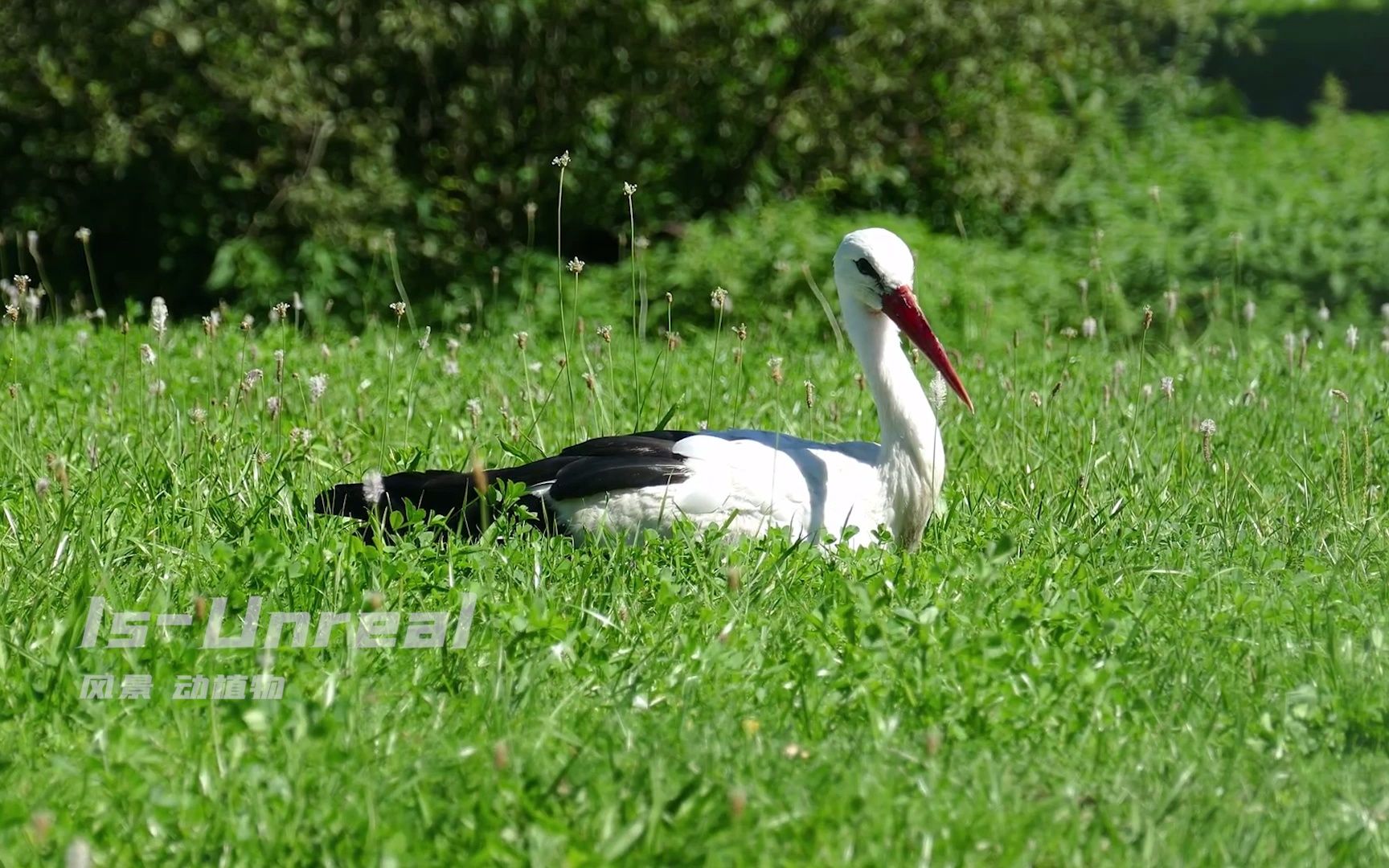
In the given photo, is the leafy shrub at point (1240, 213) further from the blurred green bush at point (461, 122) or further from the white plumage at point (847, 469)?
the white plumage at point (847, 469)

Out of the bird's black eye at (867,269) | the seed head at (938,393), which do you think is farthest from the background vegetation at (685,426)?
the bird's black eye at (867,269)

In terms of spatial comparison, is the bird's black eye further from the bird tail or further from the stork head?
the bird tail

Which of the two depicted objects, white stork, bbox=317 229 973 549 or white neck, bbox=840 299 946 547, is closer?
white stork, bbox=317 229 973 549

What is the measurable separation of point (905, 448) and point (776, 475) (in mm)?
398

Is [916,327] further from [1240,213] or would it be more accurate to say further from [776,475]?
[1240,213]

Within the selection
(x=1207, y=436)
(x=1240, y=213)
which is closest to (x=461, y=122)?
(x=1240, y=213)

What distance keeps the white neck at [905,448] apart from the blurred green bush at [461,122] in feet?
17.1

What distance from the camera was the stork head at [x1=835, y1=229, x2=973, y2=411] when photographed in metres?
4.56

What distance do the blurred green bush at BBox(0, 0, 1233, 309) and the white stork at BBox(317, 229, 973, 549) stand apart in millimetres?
5105

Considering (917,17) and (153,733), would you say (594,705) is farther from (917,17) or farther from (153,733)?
→ (917,17)

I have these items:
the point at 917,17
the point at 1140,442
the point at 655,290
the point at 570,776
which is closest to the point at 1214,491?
the point at 1140,442

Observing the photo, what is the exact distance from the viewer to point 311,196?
9.59 metres

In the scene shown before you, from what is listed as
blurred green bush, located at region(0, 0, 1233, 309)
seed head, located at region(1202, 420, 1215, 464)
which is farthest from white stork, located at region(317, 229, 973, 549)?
blurred green bush, located at region(0, 0, 1233, 309)

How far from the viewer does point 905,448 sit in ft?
14.7
